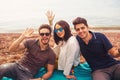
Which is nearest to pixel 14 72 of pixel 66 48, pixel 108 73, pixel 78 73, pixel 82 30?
Result: pixel 66 48

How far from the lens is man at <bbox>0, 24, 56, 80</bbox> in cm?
285

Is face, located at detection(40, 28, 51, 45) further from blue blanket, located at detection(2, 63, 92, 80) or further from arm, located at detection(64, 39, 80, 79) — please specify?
blue blanket, located at detection(2, 63, 92, 80)

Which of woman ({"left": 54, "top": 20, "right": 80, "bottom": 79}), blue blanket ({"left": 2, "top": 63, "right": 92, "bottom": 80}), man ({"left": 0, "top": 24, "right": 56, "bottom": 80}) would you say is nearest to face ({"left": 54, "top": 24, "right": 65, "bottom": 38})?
woman ({"left": 54, "top": 20, "right": 80, "bottom": 79})

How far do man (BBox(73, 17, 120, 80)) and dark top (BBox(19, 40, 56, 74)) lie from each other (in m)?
0.39

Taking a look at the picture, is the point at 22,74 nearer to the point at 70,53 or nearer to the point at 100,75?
the point at 70,53

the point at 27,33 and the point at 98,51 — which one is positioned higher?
the point at 27,33

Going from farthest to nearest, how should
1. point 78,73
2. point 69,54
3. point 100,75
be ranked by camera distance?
point 78,73 → point 69,54 → point 100,75

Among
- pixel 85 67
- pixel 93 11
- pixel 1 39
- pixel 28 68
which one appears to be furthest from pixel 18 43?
pixel 93 11

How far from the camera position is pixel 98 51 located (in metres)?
2.75

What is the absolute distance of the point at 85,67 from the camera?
3160 millimetres

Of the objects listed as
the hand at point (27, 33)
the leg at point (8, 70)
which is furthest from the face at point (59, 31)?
the leg at point (8, 70)

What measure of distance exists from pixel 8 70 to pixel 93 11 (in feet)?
17.1

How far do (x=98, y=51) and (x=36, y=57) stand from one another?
72 centimetres

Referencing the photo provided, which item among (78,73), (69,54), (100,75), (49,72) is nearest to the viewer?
(100,75)
